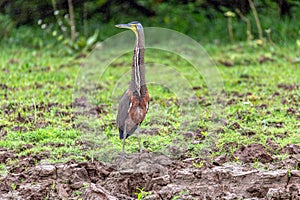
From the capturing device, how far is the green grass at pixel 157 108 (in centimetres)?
586

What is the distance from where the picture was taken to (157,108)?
7242 mm

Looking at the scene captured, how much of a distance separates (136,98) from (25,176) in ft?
3.66

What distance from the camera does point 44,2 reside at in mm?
10836

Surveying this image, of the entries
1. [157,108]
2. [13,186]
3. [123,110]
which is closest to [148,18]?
[157,108]

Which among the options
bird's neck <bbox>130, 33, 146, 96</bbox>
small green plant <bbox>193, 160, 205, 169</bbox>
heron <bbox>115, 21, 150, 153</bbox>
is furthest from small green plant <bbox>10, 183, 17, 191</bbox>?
small green plant <bbox>193, 160, 205, 169</bbox>

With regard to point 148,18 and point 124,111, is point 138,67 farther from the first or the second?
point 148,18

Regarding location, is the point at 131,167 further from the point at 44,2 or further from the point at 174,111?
the point at 44,2

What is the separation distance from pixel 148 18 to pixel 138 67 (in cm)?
633

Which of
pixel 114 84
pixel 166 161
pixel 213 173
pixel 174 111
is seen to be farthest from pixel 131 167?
pixel 114 84

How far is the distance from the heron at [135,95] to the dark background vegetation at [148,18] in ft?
17.8

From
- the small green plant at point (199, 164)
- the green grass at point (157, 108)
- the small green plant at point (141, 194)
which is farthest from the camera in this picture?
the green grass at point (157, 108)

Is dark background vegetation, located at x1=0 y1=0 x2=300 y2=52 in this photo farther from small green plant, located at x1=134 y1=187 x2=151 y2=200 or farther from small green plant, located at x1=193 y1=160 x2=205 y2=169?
small green plant, located at x1=134 y1=187 x2=151 y2=200

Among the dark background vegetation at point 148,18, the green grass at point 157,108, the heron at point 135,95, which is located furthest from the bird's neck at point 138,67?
the dark background vegetation at point 148,18

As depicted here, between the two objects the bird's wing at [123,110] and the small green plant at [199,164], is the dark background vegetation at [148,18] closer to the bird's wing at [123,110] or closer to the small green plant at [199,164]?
the bird's wing at [123,110]
